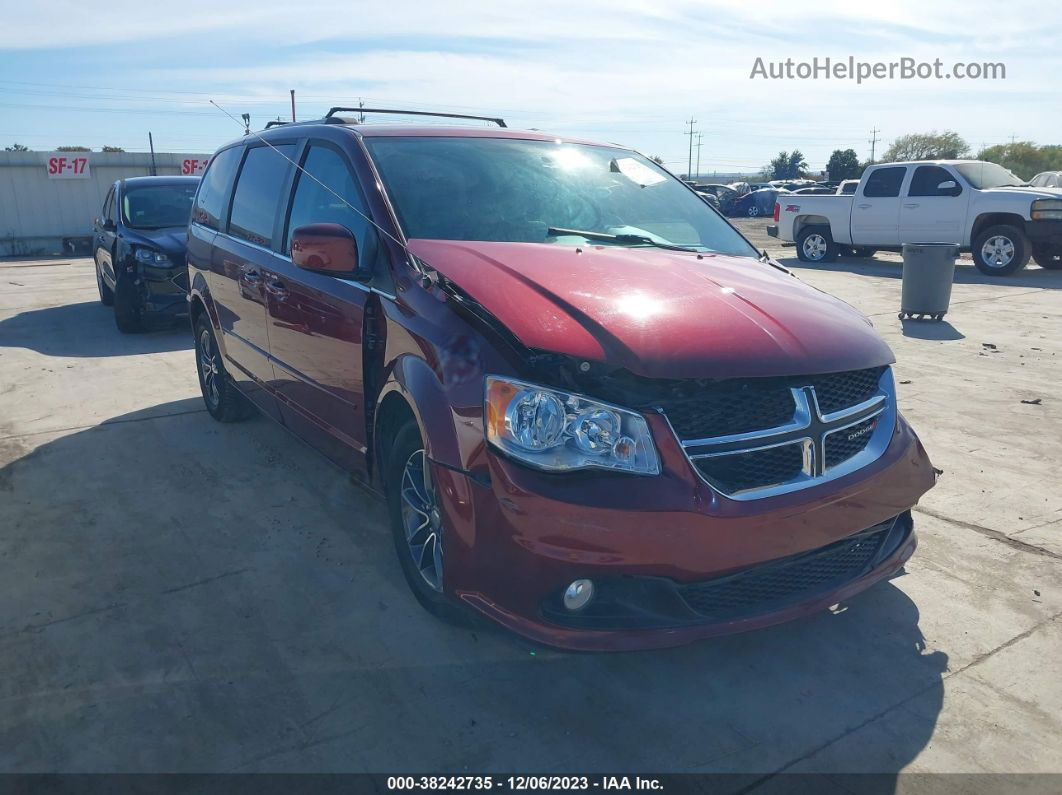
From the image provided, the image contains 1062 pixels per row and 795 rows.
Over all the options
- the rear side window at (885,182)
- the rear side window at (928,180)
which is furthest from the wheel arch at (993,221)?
the rear side window at (885,182)

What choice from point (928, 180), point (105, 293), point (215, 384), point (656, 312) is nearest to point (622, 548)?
point (656, 312)

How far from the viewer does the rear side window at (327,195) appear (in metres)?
3.66

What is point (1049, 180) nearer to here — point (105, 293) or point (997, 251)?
point (997, 251)

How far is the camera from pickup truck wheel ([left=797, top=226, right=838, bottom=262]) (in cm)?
1717

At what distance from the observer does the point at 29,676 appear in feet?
9.73

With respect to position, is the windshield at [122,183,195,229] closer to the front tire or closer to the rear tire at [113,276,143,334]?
the rear tire at [113,276,143,334]

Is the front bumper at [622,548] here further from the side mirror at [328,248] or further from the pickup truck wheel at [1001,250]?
the pickup truck wheel at [1001,250]

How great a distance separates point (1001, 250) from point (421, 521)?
1401 cm

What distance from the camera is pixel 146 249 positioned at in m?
9.19

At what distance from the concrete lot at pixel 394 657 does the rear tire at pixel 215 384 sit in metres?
0.74

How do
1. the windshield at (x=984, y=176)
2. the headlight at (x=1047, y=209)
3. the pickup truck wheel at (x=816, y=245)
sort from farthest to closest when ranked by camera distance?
the pickup truck wheel at (x=816, y=245) → the windshield at (x=984, y=176) → the headlight at (x=1047, y=209)

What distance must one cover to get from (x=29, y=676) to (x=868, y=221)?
16034 millimetres

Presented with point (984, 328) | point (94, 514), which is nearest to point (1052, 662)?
point (94, 514)

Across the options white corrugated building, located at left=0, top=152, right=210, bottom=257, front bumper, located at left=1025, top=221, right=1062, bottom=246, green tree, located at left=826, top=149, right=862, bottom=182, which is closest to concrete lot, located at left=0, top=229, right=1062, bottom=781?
front bumper, located at left=1025, top=221, right=1062, bottom=246
